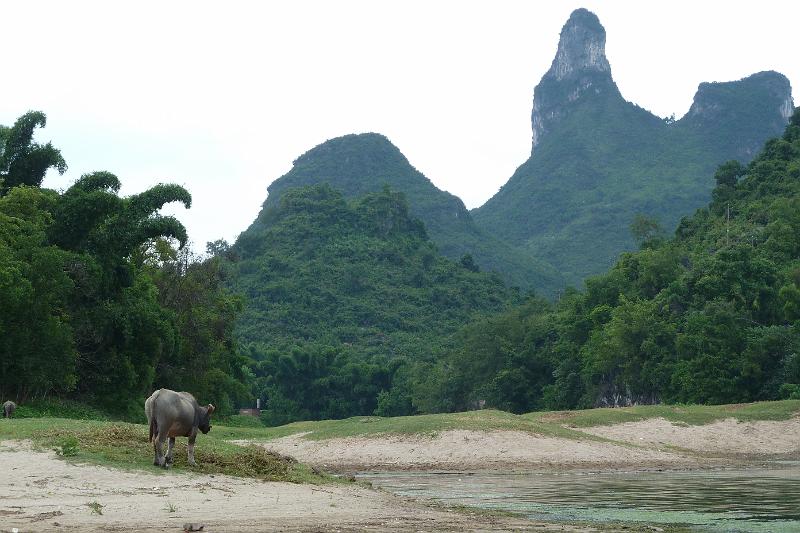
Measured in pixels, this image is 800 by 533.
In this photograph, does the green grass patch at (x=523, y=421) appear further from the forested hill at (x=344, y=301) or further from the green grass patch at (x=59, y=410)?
the forested hill at (x=344, y=301)

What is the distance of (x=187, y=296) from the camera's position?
176ft

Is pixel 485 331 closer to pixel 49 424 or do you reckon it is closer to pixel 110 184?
pixel 110 184

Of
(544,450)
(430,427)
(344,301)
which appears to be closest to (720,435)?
(544,450)

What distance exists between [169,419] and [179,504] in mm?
3745

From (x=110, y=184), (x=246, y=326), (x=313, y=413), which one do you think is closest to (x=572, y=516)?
(x=110, y=184)

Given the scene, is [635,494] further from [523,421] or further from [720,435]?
[720,435]

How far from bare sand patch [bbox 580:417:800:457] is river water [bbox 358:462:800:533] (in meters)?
8.40

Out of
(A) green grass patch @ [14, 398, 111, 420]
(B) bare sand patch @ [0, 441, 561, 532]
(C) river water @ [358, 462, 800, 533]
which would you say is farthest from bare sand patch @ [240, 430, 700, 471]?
(B) bare sand patch @ [0, 441, 561, 532]

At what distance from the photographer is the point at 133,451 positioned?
1872 cm

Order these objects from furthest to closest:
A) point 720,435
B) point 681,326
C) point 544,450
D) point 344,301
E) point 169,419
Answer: point 344,301
point 681,326
point 720,435
point 544,450
point 169,419

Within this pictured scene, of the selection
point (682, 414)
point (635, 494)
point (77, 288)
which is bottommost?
point (635, 494)

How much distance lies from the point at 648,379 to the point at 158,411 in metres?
50.8

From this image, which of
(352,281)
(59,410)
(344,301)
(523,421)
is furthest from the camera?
(352,281)

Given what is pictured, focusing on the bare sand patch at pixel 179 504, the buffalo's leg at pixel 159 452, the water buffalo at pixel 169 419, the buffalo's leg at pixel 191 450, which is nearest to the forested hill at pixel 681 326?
the bare sand patch at pixel 179 504
